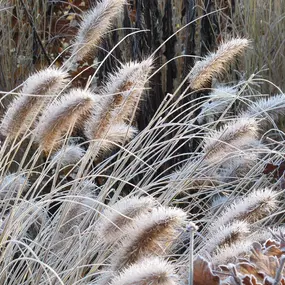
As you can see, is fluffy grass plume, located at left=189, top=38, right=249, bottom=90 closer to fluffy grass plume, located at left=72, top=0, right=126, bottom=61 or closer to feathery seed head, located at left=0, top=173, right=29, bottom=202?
fluffy grass plume, located at left=72, top=0, right=126, bottom=61

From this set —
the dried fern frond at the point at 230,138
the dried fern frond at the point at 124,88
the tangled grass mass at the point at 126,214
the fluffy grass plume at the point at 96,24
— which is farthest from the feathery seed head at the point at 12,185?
the dried fern frond at the point at 230,138

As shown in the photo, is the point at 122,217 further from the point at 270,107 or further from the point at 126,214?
the point at 270,107

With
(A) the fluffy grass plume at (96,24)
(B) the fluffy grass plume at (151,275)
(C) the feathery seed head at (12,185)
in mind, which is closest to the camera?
(B) the fluffy grass plume at (151,275)

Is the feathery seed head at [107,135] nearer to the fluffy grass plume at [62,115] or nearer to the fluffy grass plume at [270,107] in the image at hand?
the fluffy grass plume at [62,115]

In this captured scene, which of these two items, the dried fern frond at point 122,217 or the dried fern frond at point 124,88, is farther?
→ the dried fern frond at point 124,88

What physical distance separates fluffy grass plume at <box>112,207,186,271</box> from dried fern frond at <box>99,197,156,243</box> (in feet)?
0.23

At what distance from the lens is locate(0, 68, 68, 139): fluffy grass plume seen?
83.4 inches

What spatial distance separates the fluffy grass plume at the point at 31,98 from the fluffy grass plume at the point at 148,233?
1.69 feet

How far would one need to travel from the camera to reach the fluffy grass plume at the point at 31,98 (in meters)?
2.12

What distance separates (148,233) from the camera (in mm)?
1664

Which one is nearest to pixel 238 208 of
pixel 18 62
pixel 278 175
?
pixel 278 175

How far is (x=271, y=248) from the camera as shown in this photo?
1.92m

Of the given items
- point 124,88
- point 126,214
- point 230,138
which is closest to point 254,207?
point 126,214

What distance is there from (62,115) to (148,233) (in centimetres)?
64
